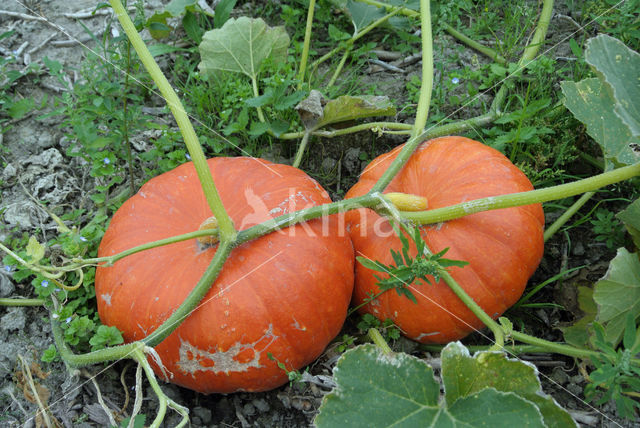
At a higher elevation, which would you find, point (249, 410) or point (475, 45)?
→ point (475, 45)

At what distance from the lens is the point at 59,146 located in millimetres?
2445

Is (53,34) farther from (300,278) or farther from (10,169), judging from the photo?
(300,278)

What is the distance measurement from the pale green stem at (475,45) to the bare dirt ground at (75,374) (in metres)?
0.71

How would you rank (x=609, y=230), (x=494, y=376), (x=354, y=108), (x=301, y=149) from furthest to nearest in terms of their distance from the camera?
(x=301, y=149), (x=354, y=108), (x=609, y=230), (x=494, y=376)

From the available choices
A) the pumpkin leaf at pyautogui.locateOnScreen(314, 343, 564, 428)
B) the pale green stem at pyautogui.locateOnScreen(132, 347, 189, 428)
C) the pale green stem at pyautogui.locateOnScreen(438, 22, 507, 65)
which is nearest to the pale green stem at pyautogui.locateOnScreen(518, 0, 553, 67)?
the pale green stem at pyautogui.locateOnScreen(438, 22, 507, 65)

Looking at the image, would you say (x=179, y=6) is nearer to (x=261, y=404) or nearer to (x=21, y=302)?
(x=21, y=302)

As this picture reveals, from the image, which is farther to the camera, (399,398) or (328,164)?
(328,164)

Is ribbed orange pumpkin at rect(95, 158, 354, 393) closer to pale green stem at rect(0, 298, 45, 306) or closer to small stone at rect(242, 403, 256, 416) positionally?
small stone at rect(242, 403, 256, 416)

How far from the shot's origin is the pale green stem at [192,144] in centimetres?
162

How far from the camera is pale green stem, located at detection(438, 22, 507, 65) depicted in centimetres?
246

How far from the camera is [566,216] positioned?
6.53 feet

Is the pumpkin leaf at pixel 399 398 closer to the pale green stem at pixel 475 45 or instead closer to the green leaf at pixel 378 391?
the green leaf at pixel 378 391

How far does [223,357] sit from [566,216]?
1.22 metres

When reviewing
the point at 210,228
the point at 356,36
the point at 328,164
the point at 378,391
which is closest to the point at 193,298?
the point at 210,228
